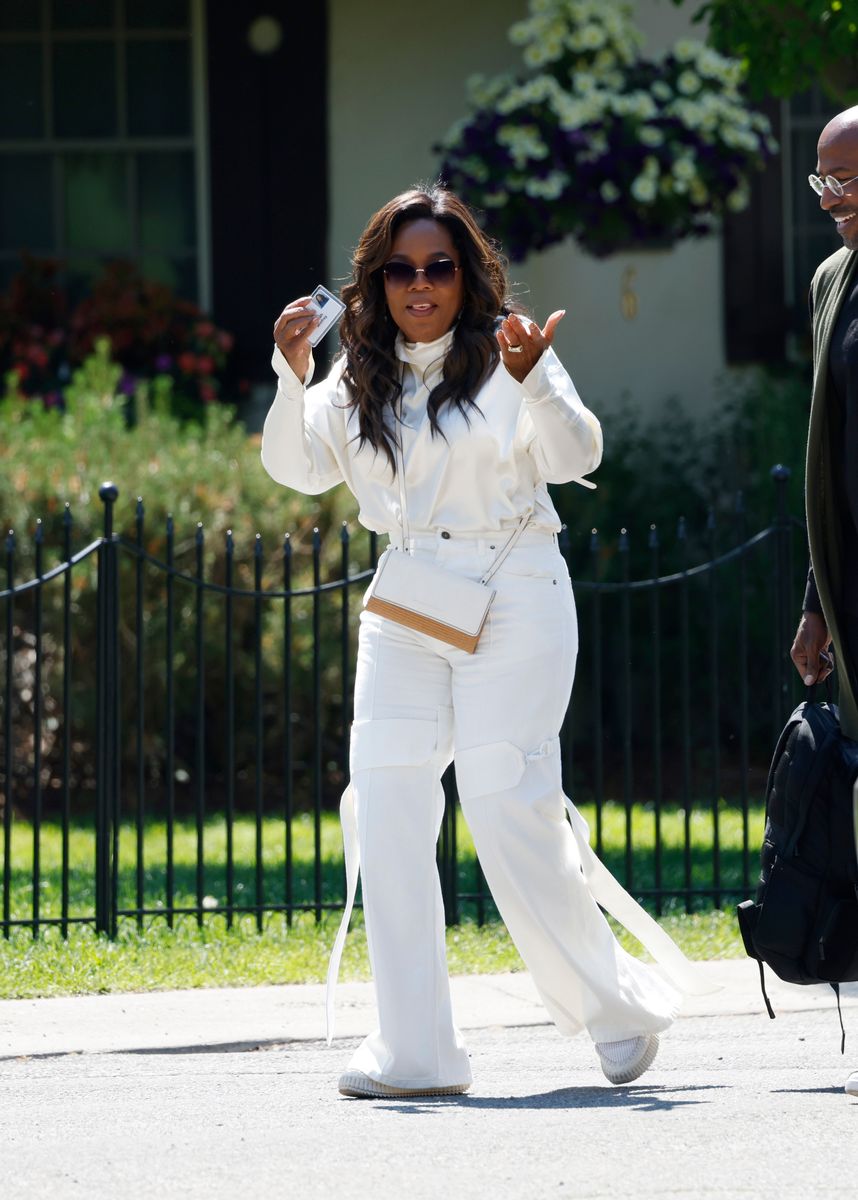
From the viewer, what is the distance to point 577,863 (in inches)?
Answer: 177

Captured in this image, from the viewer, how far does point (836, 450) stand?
171 inches

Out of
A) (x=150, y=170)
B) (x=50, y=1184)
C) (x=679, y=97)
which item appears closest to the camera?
(x=50, y=1184)

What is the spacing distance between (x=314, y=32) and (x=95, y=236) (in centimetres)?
170

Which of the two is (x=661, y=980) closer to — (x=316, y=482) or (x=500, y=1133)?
(x=500, y=1133)

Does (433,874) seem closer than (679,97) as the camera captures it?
Yes

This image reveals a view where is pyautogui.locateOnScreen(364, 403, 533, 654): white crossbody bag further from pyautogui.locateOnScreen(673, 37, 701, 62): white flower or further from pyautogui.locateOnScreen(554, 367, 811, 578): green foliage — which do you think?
pyautogui.locateOnScreen(673, 37, 701, 62): white flower

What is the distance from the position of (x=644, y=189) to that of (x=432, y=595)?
20.7 feet

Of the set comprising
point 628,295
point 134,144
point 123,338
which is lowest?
point 123,338

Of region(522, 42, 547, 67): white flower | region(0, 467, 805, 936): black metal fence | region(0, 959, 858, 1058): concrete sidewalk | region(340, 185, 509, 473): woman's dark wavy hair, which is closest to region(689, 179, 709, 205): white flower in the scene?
region(522, 42, 547, 67): white flower

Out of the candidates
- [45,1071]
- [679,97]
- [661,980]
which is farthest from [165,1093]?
[679,97]

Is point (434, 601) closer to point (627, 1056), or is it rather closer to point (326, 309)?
point (326, 309)

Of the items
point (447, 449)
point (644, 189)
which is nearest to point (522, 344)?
point (447, 449)

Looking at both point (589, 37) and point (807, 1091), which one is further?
point (589, 37)

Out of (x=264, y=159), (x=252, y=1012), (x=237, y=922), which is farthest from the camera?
(x=264, y=159)
